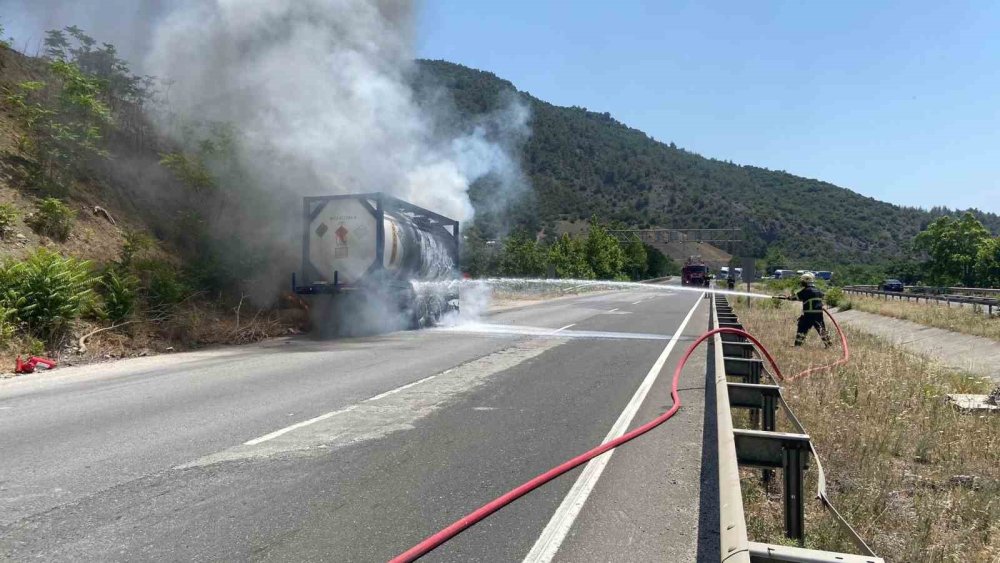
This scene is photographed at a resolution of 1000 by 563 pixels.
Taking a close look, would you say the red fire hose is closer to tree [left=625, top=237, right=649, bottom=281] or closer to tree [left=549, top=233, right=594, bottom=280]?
tree [left=549, top=233, right=594, bottom=280]

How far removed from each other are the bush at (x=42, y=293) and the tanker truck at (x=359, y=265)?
4720 millimetres

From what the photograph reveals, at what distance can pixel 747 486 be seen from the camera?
443 cm

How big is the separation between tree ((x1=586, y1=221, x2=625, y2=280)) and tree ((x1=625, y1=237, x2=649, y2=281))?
633cm

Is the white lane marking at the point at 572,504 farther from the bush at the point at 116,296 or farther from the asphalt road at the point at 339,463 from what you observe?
the bush at the point at 116,296

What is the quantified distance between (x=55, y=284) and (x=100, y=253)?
9.77 feet

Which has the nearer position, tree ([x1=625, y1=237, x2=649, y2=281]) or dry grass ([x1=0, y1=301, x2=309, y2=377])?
dry grass ([x1=0, y1=301, x2=309, y2=377])

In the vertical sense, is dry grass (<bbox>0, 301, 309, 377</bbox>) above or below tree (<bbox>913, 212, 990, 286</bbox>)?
below

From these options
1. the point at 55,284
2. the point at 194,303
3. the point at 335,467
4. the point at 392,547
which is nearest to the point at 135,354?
the point at 55,284

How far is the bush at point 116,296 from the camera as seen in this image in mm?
11711

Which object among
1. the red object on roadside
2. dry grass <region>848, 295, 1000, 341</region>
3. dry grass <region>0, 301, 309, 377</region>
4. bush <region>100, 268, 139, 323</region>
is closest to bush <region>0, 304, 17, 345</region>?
dry grass <region>0, 301, 309, 377</region>

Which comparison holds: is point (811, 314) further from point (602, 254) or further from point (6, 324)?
point (602, 254)

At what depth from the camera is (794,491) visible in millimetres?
3227

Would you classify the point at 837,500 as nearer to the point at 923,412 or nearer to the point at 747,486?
the point at 747,486

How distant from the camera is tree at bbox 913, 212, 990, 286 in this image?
58688 mm
